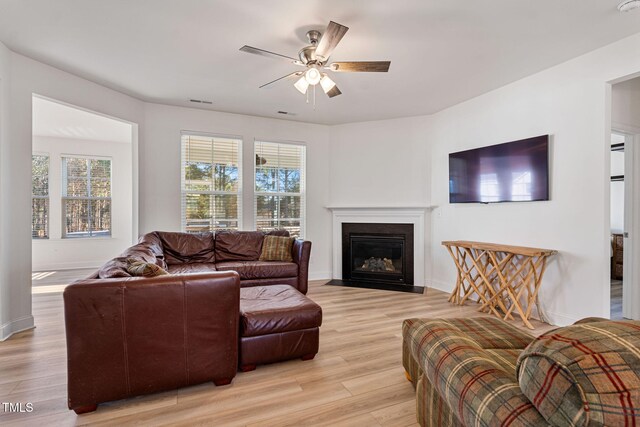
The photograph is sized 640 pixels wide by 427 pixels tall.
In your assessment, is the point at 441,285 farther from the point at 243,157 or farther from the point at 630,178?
the point at 243,157

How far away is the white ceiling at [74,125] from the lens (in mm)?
4754

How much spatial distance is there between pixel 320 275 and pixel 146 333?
3.75 m

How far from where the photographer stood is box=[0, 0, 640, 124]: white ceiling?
7.54ft

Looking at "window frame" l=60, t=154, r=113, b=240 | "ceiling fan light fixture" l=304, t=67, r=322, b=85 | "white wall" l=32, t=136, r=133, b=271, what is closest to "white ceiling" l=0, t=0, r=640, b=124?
"ceiling fan light fixture" l=304, t=67, r=322, b=85

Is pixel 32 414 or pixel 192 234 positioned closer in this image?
pixel 32 414

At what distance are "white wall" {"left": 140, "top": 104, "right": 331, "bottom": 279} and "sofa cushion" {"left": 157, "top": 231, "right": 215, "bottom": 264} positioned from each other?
1.63ft

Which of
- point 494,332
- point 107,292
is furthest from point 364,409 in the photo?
point 107,292

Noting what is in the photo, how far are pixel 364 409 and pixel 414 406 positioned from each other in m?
0.31

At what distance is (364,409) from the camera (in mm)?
1850

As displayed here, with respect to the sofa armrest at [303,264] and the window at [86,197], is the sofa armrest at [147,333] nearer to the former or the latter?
the sofa armrest at [303,264]

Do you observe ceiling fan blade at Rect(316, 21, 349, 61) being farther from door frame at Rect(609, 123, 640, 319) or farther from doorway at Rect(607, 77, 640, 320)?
door frame at Rect(609, 123, 640, 319)

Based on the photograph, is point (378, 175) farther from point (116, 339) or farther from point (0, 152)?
point (0, 152)

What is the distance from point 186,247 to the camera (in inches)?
167

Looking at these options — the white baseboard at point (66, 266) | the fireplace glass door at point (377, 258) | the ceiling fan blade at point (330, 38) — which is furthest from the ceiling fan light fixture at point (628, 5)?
the white baseboard at point (66, 266)
